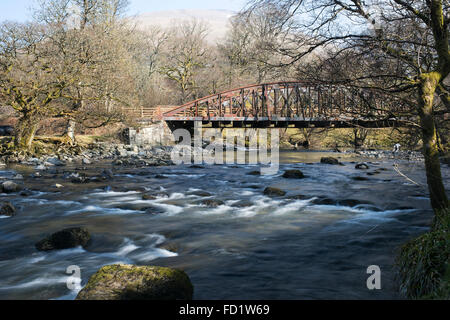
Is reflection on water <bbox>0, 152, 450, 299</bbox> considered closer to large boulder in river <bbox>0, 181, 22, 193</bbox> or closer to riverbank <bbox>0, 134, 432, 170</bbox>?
large boulder in river <bbox>0, 181, 22, 193</bbox>

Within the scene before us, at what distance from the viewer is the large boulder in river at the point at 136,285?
448cm

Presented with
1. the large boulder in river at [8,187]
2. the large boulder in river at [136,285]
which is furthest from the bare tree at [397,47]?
the large boulder in river at [8,187]

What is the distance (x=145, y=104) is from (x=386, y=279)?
36.2 metres

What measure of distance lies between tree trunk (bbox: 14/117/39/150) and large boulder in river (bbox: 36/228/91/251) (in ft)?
49.5

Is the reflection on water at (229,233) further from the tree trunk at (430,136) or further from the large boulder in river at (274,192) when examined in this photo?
the tree trunk at (430,136)

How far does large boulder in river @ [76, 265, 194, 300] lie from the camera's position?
448 cm

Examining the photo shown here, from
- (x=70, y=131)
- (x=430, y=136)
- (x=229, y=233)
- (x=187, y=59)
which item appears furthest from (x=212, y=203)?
(x=187, y=59)

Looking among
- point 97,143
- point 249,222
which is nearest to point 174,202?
point 249,222

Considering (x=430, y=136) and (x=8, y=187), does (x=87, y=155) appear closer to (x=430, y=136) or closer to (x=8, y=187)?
(x=8, y=187)

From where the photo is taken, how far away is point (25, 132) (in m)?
21.1

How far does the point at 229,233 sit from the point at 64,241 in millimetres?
3283

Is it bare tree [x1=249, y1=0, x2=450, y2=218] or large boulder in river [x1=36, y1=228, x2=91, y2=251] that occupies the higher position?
bare tree [x1=249, y1=0, x2=450, y2=218]

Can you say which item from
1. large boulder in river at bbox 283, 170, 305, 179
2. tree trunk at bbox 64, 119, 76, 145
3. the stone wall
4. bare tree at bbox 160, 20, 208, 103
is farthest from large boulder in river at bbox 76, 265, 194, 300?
bare tree at bbox 160, 20, 208, 103
